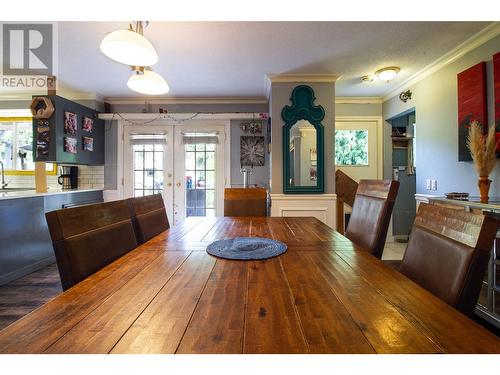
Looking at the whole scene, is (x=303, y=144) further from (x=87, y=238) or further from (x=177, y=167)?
(x=87, y=238)

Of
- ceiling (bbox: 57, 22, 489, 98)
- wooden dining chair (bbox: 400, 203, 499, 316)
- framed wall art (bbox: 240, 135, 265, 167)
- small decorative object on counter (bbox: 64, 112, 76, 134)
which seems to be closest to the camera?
wooden dining chair (bbox: 400, 203, 499, 316)

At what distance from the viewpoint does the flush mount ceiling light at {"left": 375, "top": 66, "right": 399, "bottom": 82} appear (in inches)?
123

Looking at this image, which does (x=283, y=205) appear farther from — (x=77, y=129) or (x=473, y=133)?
(x=77, y=129)

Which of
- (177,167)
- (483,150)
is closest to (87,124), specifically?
(177,167)

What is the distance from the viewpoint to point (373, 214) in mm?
1506

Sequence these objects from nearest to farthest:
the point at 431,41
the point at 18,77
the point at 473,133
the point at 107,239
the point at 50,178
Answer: the point at 107,239, the point at 473,133, the point at 431,41, the point at 18,77, the point at 50,178

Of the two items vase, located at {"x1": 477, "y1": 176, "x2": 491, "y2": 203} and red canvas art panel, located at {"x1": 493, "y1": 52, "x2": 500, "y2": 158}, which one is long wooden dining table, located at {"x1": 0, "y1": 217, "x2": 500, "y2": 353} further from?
red canvas art panel, located at {"x1": 493, "y1": 52, "x2": 500, "y2": 158}

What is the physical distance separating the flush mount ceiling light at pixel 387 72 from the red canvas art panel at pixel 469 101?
0.69 meters

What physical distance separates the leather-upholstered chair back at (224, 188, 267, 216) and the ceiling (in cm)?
150

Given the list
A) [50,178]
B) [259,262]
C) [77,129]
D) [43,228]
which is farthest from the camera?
[50,178]

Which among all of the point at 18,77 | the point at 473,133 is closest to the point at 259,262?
the point at 473,133

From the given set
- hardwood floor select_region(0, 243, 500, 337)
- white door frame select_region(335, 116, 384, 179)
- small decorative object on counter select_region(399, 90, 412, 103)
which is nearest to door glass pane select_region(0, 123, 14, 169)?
hardwood floor select_region(0, 243, 500, 337)

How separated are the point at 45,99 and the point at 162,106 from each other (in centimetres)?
158

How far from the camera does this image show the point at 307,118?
11.1 feet
